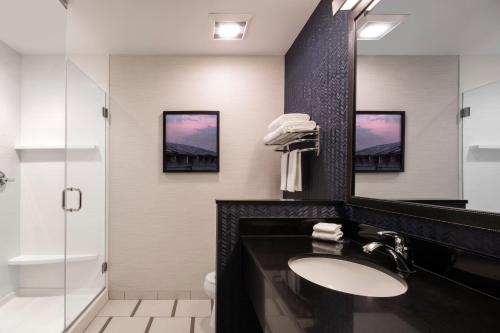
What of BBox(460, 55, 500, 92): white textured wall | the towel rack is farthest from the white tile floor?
BBox(460, 55, 500, 92): white textured wall

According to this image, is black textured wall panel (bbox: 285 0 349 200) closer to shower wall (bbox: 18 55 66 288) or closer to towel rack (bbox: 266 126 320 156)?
towel rack (bbox: 266 126 320 156)

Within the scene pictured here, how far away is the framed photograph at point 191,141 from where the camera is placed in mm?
2695

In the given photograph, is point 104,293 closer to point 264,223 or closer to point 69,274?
point 69,274

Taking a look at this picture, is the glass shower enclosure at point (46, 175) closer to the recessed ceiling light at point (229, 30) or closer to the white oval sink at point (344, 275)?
the recessed ceiling light at point (229, 30)

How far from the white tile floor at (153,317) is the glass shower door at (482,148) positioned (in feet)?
6.64

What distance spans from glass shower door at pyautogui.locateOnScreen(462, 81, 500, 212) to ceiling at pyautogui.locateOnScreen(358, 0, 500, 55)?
0.45 feet

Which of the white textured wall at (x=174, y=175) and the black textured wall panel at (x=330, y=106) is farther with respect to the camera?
the white textured wall at (x=174, y=175)

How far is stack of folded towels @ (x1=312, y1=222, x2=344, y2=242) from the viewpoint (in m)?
1.35

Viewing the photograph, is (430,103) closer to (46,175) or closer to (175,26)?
(175,26)

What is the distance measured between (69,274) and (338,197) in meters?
2.15

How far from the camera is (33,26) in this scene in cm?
226

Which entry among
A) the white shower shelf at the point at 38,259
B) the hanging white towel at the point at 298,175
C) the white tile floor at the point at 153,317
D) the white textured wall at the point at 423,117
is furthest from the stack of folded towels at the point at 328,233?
the white shower shelf at the point at 38,259

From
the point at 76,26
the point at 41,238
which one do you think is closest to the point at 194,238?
the point at 41,238

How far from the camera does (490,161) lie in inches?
31.3
